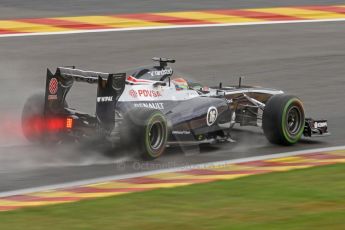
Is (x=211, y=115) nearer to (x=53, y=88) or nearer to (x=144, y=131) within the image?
(x=144, y=131)

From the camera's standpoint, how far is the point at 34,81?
18.2 m

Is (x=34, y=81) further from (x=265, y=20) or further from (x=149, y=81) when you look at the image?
(x=265, y=20)

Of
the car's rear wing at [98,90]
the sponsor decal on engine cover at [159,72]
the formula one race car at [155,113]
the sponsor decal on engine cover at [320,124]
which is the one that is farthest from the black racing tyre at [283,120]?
the car's rear wing at [98,90]

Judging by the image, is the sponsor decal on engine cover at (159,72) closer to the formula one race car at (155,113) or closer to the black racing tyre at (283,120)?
the formula one race car at (155,113)

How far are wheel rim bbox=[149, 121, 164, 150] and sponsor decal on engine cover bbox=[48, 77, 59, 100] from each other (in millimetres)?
1373

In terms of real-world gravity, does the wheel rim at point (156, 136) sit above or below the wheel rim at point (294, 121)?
below

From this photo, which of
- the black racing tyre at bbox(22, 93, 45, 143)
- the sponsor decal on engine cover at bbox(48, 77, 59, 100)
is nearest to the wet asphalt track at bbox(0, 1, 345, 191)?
the black racing tyre at bbox(22, 93, 45, 143)

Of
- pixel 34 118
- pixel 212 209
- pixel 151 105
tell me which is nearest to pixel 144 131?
pixel 151 105

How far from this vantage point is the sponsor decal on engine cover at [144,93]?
13.0m

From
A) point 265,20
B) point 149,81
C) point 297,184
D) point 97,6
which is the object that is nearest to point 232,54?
point 265,20

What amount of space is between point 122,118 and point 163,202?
9.37 ft

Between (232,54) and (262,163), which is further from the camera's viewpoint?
(232,54)

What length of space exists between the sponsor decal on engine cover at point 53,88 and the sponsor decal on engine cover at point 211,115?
2.03m

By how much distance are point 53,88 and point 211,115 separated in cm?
213
